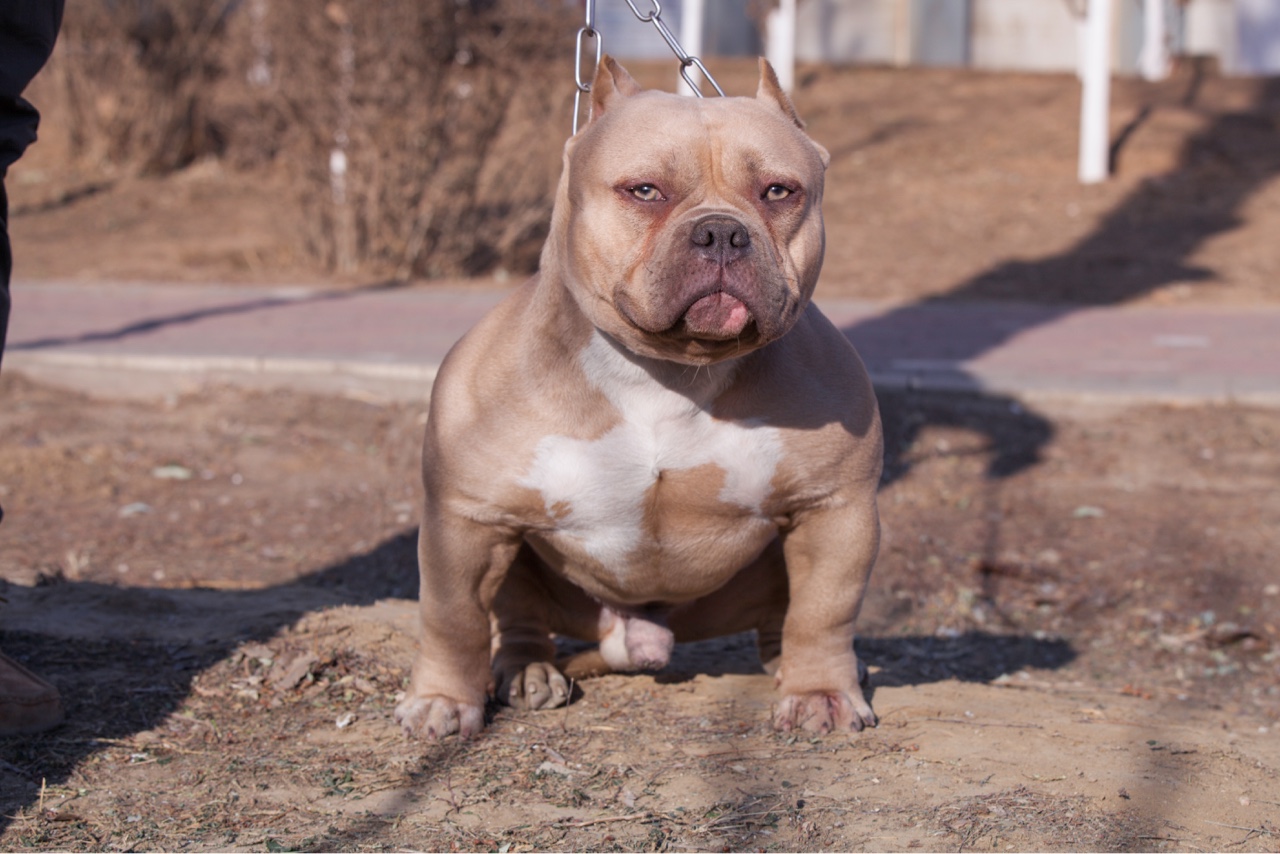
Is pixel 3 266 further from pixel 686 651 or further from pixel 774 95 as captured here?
pixel 686 651

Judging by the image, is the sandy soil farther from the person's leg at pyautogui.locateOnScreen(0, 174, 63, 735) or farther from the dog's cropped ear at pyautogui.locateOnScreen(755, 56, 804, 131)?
the dog's cropped ear at pyautogui.locateOnScreen(755, 56, 804, 131)

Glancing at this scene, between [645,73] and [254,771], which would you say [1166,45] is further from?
[254,771]

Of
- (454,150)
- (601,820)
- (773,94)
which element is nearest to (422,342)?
(454,150)

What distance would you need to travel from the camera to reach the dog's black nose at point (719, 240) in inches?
99.0

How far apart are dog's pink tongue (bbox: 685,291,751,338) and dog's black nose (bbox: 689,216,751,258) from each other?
2.7 inches

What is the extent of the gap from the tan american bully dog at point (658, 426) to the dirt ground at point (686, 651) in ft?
0.75

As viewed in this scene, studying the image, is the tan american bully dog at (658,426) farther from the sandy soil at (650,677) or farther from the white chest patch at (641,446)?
the sandy soil at (650,677)

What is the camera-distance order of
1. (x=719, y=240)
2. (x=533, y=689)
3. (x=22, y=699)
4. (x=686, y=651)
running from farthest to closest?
(x=686, y=651)
(x=533, y=689)
(x=22, y=699)
(x=719, y=240)

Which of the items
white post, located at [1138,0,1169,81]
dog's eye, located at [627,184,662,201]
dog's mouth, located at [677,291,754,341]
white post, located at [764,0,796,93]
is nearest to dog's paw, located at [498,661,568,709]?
dog's mouth, located at [677,291,754,341]

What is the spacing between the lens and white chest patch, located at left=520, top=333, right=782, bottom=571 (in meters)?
2.90

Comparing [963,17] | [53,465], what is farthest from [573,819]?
[963,17]

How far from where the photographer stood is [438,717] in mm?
3145

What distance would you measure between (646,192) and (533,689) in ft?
4.24

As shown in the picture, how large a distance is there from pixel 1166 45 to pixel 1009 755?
1716 centimetres
